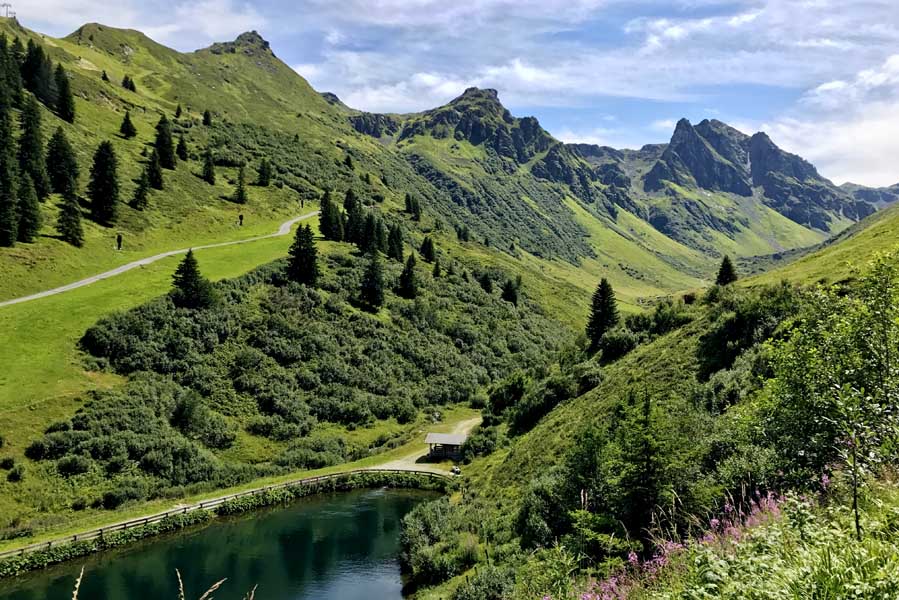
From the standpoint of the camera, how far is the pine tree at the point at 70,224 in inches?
3162

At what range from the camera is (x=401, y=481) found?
6575 centimetres

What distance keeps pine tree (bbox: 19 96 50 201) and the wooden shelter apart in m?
75.2

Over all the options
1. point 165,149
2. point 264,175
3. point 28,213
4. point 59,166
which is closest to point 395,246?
point 264,175

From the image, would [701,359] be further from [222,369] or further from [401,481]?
[222,369]

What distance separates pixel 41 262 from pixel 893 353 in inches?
3677

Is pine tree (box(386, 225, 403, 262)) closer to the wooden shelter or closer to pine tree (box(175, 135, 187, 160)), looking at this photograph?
pine tree (box(175, 135, 187, 160))

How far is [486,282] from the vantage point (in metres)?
129

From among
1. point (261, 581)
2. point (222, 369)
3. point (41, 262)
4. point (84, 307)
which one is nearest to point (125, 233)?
point (41, 262)

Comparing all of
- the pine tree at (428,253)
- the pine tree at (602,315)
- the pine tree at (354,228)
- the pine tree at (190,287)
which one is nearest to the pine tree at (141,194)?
the pine tree at (190,287)

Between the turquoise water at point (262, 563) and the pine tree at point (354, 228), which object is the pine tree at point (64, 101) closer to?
the pine tree at point (354, 228)

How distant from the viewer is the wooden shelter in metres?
69.9

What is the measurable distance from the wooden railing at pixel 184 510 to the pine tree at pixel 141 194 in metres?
69.6

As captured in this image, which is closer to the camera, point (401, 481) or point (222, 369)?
point (401, 481)

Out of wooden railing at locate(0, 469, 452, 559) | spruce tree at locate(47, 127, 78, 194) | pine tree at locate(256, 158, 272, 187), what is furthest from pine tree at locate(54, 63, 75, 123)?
wooden railing at locate(0, 469, 452, 559)
